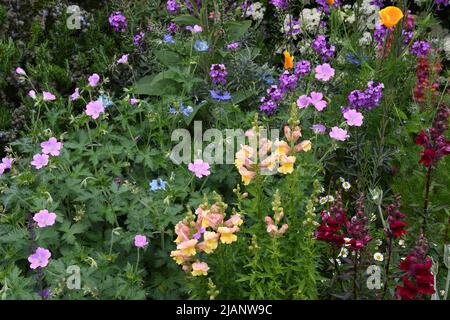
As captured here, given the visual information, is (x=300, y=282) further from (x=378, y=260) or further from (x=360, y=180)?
(x=360, y=180)

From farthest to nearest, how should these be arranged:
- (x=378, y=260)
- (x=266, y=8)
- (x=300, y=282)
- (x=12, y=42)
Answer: (x=266, y=8)
(x=12, y=42)
(x=378, y=260)
(x=300, y=282)

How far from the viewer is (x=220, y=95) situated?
3.90 m

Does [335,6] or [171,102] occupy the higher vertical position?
[335,6]

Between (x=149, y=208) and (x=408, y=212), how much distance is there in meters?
1.41

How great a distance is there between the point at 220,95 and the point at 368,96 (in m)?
0.85

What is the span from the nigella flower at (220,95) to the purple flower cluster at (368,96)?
702 mm

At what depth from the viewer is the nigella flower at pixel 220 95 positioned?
3844 mm

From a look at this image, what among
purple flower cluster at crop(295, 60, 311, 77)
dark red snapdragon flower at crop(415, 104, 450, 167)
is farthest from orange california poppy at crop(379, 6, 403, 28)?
dark red snapdragon flower at crop(415, 104, 450, 167)

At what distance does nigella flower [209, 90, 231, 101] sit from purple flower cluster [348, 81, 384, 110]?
0.70 metres

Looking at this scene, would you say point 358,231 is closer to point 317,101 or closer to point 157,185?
point 157,185

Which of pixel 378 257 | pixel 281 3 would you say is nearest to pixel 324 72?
pixel 281 3

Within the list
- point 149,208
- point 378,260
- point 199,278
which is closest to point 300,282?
point 199,278

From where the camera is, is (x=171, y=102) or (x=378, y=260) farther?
(x=171, y=102)

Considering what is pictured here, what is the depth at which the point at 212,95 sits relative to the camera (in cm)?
387
